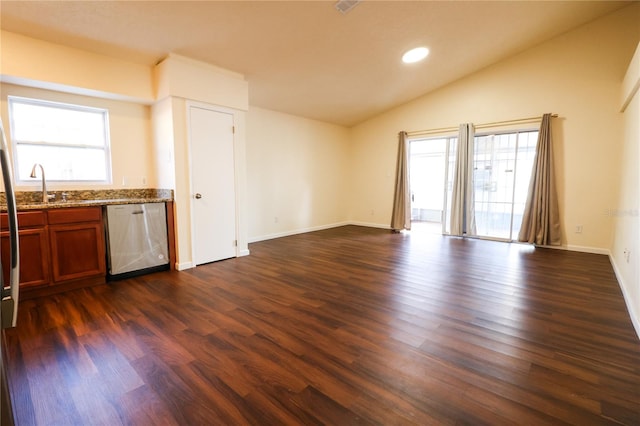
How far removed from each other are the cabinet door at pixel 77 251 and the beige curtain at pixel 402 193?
5.34 m

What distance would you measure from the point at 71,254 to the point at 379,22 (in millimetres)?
4284

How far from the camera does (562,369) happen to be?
1804 millimetres

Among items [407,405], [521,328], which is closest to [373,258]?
Answer: [521,328]

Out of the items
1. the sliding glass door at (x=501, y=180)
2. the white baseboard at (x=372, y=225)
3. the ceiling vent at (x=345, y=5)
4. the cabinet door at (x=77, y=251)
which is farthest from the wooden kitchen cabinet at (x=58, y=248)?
the sliding glass door at (x=501, y=180)


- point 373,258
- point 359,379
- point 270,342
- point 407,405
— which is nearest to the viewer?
point 407,405

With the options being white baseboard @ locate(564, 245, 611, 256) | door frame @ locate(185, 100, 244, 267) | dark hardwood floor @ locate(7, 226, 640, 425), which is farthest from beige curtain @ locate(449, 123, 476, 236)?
door frame @ locate(185, 100, 244, 267)

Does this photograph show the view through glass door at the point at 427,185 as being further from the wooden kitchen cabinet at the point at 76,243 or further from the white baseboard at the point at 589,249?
the wooden kitchen cabinet at the point at 76,243

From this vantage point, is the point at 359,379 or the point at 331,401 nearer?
the point at 331,401

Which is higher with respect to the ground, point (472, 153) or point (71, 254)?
point (472, 153)

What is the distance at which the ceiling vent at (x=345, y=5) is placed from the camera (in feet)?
9.90

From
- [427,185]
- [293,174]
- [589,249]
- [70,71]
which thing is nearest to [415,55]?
[293,174]

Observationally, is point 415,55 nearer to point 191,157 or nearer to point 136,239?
point 191,157

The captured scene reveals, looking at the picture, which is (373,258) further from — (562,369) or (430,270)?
(562,369)

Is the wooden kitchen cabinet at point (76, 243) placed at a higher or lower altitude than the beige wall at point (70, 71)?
lower
